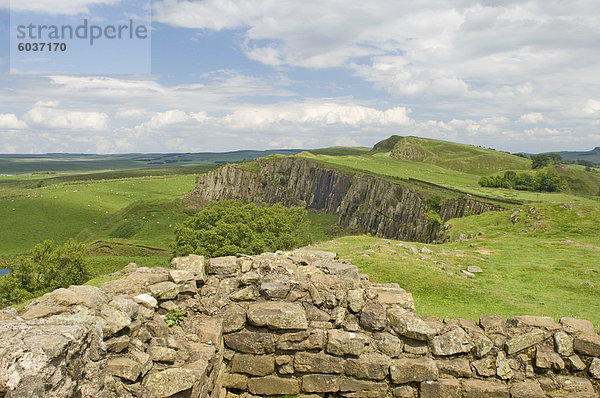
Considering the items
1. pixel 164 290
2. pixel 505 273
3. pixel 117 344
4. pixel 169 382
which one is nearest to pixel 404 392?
pixel 169 382

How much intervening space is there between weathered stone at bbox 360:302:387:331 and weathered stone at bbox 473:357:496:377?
2.42m

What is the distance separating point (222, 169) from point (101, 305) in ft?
431

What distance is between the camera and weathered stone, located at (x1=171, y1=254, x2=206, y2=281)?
32.6 ft

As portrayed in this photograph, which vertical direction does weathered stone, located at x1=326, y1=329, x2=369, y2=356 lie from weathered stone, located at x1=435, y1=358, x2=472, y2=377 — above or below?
above

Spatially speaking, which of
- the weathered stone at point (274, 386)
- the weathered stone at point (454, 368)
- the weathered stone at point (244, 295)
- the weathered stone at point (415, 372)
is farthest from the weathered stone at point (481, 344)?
the weathered stone at point (244, 295)

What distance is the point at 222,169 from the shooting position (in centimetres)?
13625

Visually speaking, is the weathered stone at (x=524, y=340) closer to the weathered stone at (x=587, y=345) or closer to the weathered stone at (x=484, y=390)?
the weathered stone at (x=587, y=345)

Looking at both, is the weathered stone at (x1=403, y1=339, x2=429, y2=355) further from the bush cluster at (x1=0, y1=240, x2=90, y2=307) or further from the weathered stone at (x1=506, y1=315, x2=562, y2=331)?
the bush cluster at (x1=0, y1=240, x2=90, y2=307)

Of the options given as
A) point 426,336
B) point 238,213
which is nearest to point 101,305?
point 426,336

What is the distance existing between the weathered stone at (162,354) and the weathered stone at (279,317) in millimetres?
2083

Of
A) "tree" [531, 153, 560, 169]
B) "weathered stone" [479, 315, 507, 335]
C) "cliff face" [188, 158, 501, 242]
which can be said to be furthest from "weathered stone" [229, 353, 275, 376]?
"tree" [531, 153, 560, 169]

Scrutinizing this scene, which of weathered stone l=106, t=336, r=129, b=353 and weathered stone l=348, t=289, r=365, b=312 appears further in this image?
weathered stone l=348, t=289, r=365, b=312

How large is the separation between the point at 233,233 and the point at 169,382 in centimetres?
3900

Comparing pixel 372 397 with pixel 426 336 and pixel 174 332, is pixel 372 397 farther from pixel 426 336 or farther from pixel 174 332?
pixel 174 332
